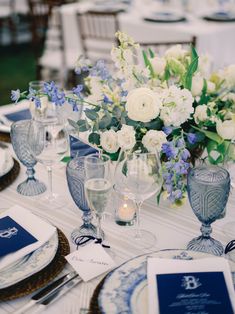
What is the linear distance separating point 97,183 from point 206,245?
0.29m

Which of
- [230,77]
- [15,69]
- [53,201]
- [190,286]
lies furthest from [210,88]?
[15,69]

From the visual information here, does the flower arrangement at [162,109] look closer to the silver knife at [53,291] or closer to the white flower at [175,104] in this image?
the white flower at [175,104]

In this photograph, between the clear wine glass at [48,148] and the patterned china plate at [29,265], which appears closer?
Answer: the patterned china plate at [29,265]

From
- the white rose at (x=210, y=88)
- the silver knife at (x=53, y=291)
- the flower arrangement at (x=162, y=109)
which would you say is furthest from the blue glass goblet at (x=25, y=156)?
the white rose at (x=210, y=88)

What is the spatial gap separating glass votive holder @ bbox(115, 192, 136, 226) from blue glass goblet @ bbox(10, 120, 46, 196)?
9.9 inches

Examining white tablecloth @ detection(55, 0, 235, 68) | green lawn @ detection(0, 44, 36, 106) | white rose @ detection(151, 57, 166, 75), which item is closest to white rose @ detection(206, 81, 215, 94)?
white rose @ detection(151, 57, 166, 75)

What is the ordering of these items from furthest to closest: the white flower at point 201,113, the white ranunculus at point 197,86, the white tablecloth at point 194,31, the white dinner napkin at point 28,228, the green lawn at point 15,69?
the green lawn at point 15,69 < the white tablecloth at point 194,31 < the white ranunculus at point 197,86 < the white flower at point 201,113 < the white dinner napkin at point 28,228

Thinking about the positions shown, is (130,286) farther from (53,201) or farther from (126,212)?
(53,201)

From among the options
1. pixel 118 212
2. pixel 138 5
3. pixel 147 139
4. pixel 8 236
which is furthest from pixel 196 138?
pixel 138 5

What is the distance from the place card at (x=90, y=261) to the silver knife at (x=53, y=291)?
0.02 metres

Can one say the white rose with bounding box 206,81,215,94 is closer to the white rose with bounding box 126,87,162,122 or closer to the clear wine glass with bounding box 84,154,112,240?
the white rose with bounding box 126,87,162,122

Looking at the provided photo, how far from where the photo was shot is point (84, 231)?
1201 mm

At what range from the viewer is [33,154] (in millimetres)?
1352

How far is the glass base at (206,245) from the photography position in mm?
1129
